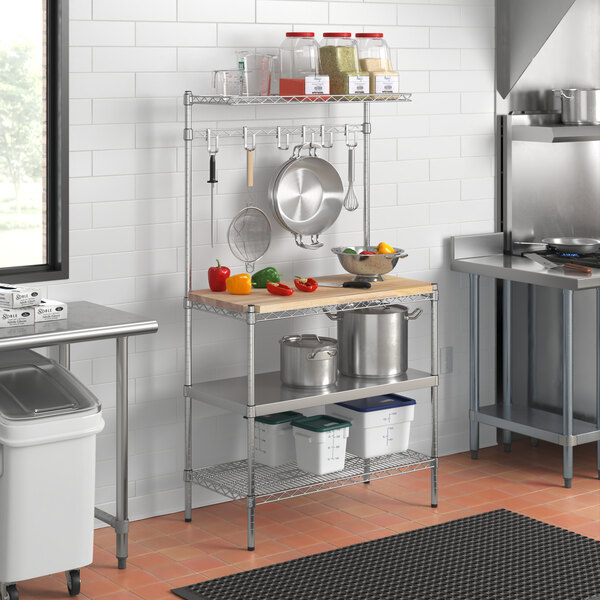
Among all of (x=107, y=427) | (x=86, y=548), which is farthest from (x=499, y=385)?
(x=86, y=548)

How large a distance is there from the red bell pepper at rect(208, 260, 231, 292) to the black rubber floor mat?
1.05 m

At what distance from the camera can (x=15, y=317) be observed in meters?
3.50

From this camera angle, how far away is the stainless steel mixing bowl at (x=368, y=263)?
4.36 m

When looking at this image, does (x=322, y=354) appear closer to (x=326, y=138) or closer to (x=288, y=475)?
(x=288, y=475)

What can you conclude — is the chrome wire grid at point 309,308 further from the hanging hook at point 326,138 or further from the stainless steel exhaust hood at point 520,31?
the stainless steel exhaust hood at point 520,31

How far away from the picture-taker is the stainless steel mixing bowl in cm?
Answer: 436

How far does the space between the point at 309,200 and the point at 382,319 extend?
1.89 ft

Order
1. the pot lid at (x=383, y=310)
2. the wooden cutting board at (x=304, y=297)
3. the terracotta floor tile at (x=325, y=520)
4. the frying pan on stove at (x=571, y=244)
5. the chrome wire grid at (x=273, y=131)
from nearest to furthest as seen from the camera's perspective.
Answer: the terracotta floor tile at (x=325, y=520)
the wooden cutting board at (x=304, y=297)
the chrome wire grid at (x=273, y=131)
the pot lid at (x=383, y=310)
the frying pan on stove at (x=571, y=244)

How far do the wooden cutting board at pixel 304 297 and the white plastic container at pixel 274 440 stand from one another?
50 cm

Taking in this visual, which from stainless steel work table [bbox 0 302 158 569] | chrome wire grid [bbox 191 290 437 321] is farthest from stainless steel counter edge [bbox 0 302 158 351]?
chrome wire grid [bbox 191 290 437 321]

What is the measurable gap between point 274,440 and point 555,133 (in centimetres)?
191

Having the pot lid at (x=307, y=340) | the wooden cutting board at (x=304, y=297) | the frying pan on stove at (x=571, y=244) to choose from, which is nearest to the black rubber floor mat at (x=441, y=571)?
the pot lid at (x=307, y=340)

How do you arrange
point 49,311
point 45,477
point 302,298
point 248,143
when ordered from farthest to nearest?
point 248,143 < point 302,298 < point 49,311 < point 45,477

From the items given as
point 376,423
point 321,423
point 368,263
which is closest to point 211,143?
point 368,263
